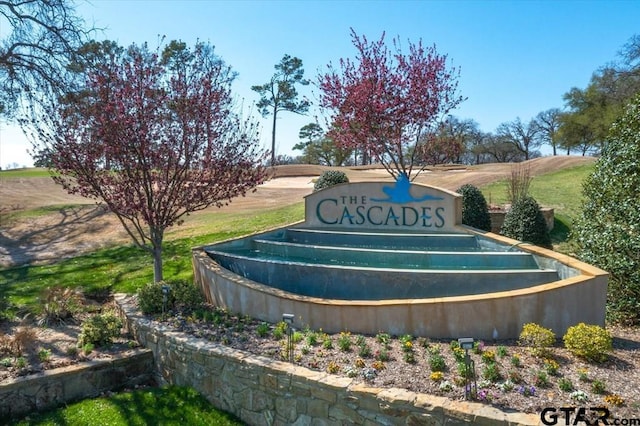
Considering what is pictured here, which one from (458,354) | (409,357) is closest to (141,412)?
(409,357)

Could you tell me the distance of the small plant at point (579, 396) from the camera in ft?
11.6

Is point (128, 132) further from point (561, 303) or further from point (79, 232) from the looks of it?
point (79, 232)

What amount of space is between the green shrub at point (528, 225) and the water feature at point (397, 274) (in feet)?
4.96

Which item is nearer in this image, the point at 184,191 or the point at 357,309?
the point at 357,309

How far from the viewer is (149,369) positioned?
19.5 feet

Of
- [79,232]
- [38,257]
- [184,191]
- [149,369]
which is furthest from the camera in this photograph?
[79,232]

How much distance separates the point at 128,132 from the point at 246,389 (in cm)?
416

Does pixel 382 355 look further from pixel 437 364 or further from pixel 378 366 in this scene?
pixel 437 364

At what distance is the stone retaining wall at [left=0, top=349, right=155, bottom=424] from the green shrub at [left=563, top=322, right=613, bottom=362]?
5123mm

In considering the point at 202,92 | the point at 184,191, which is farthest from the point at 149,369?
the point at 202,92

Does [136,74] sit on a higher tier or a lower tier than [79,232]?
higher

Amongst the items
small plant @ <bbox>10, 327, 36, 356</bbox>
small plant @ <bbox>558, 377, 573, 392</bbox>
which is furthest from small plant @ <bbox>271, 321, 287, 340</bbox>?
small plant @ <bbox>10, 327, 36, 356</bbox>

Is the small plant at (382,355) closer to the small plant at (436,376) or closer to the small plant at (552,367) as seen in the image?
the small plant at (436,376)

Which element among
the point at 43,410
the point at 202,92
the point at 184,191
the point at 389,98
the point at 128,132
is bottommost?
the point at 43,410
